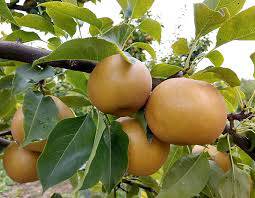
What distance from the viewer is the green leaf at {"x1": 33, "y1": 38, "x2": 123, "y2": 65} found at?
680mm

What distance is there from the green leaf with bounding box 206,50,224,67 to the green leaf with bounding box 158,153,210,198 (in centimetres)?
19

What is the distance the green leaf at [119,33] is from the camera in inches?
29.0

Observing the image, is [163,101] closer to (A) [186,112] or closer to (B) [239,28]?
(A) [186,112]

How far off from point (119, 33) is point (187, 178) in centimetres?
29

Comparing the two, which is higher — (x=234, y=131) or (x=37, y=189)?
(x=234, y=131)

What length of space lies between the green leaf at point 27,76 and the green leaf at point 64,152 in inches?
3.3

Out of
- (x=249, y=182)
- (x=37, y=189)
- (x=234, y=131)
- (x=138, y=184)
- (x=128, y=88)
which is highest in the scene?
(x=128, y=88)

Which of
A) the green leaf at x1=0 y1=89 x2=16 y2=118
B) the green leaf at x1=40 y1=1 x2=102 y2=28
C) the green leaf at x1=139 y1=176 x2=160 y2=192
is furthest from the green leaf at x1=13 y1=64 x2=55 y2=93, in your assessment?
the green leaf at x1=139 y1=176 x2=160 y2=192

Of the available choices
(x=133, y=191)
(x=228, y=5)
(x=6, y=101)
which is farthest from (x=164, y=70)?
(x=133, y=191)

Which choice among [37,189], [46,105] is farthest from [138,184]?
[37,189]

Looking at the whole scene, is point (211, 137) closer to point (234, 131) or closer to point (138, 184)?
point (234, 131)

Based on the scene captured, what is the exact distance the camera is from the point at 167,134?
2.33ft

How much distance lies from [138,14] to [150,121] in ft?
0.73

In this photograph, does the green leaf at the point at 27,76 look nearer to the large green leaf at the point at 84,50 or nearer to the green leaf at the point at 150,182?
the large green leaf at the point at 84,50
